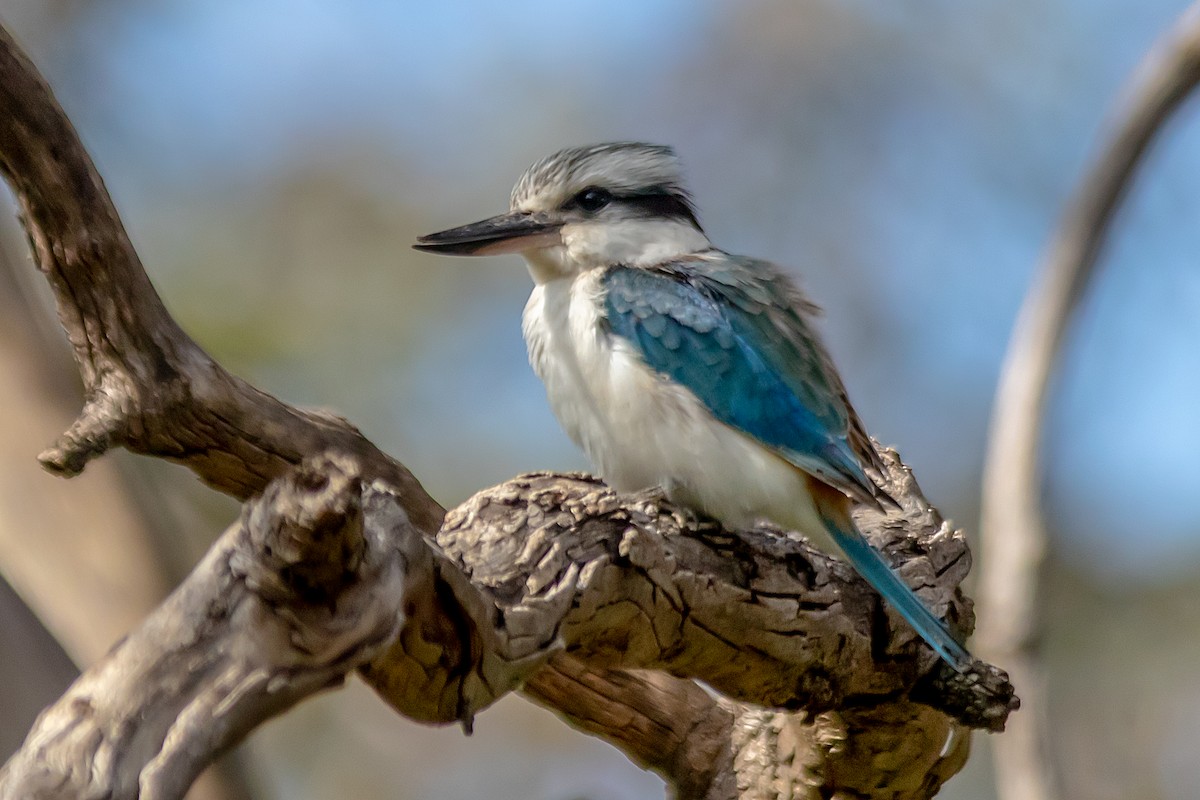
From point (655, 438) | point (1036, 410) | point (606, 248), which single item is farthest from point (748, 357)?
point (1036, 410)

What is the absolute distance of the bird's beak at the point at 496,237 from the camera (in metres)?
3.42

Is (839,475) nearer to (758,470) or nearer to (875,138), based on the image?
(758,470)

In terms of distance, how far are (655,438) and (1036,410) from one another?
55.5 inches

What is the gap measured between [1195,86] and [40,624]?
148 inches

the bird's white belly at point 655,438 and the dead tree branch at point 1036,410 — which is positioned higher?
the dead tree branch at point 1036,410

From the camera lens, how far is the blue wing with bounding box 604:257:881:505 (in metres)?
3.04

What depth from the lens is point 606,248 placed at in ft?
11.6

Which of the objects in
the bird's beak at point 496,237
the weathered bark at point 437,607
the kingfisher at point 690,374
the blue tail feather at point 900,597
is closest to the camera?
the weathered bark at point 437,607

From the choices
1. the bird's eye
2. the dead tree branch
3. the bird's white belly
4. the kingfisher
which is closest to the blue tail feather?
the kingfisher

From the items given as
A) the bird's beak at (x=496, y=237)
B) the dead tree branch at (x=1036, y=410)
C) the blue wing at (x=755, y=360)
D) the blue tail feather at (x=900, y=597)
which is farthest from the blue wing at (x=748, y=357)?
the dead tree branch at (x=1036, y=410)

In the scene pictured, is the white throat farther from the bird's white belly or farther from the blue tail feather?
the blue tail feather

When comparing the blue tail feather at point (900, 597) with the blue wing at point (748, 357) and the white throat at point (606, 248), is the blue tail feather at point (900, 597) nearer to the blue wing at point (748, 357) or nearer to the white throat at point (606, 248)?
the blue wing at point (748, 357)

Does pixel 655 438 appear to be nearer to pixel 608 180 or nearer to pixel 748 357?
pixel 748 357

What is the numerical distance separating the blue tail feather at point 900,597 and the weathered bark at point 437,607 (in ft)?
0.22
